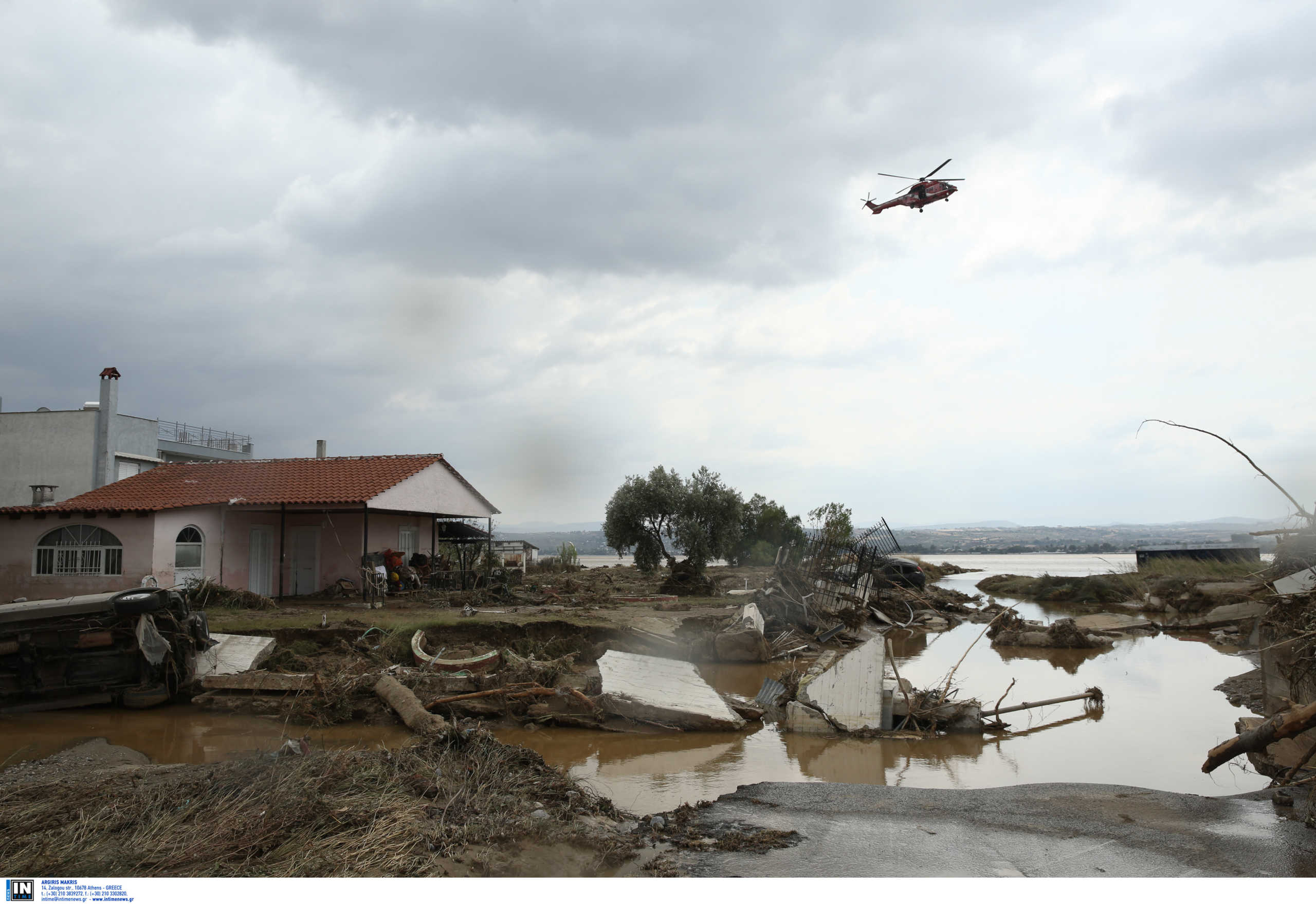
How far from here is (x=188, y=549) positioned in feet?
64.2

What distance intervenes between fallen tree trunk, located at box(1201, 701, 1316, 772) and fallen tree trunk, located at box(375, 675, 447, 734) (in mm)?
7719

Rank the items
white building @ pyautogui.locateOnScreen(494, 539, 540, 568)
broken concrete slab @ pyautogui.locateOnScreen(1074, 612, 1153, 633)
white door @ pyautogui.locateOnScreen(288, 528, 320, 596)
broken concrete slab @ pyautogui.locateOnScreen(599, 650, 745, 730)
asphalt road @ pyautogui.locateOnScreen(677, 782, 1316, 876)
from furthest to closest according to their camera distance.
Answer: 1. white building @ pyautogui.locateOnScreen(494, 539, 540, 568)
2. broken concrete slab @ pyautogui.locateOnScreen(1074, 612, 1153, 633)
3. white door @ pyautogui.locateOnScreen(288, 528, 320, 596)
4. broken concrete slab @ pyautogui.locateOnScreen(599, 650, 745, 730)
5. asphalt road @ pyautogui.locateOnScreen(677, 782, 1316, 876)

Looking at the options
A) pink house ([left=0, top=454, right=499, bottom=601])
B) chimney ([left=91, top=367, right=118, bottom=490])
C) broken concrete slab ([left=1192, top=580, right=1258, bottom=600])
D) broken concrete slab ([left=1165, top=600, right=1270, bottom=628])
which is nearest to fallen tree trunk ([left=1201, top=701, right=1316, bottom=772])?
broken concrete slab ([left=1165, top=600, right=1270, bottom=628])

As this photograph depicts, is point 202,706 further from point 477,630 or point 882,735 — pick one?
point 882,735

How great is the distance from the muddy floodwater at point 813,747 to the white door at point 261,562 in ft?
33.1

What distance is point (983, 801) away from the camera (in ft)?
23.6

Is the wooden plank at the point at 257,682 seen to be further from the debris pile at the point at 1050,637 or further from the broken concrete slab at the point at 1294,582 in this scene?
the debris pile at the point at 1050,637

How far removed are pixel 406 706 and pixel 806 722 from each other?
572 cm

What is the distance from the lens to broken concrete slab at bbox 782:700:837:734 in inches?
437

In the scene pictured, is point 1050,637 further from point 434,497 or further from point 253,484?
point 253,484

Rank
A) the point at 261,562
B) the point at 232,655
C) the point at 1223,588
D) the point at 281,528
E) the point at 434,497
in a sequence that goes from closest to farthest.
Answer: the point at 232,655 → the point at 261,562 → the point at 281,528 → the point at 1223,588 → the point at 434,497

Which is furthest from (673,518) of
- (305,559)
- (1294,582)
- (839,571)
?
(1294,582)

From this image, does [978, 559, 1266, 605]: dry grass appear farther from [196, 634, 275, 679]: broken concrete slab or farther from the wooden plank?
[196, 634, 275, 679]: broken concrete slab

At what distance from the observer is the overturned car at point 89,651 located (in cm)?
1109
